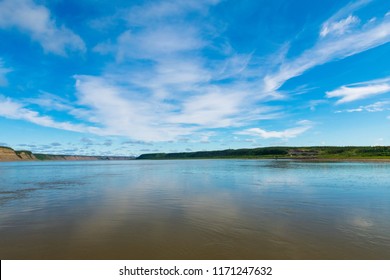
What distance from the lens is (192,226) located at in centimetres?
1148

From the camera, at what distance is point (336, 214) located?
13.4m

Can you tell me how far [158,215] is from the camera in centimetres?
1365

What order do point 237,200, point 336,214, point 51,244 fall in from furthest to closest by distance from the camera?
point 237,200, point 336,214, point 51,244

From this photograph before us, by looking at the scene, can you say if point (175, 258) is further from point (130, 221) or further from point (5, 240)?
point (5, 240)

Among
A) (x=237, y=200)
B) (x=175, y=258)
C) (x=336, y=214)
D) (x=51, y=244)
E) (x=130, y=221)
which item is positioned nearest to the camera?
(x=175, y=258)

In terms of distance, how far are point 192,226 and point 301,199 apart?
10368 mm

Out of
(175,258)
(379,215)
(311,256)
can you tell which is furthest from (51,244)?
(379,215)

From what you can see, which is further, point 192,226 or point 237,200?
point 237,200
